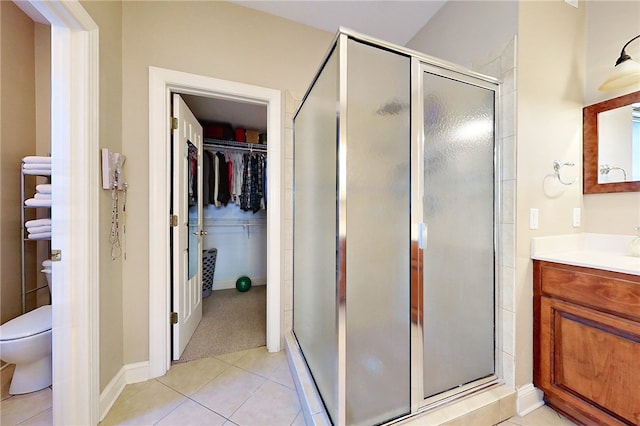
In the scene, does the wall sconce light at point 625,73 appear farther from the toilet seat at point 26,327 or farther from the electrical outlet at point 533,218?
the toilet seat at point 26,327

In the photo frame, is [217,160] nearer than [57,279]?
No

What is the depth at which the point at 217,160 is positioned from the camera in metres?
3.15

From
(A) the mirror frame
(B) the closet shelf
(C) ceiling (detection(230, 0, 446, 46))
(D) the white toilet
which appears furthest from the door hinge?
(A) the mirror frame

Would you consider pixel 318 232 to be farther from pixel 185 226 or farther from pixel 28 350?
pixel 28 350

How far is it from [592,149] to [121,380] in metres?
3.25

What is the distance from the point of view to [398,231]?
3.67 ft

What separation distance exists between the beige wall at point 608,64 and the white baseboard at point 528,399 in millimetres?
→ 1038

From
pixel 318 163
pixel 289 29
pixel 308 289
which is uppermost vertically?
pixel 289 29

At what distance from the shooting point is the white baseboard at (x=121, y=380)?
→ 1.32 meters

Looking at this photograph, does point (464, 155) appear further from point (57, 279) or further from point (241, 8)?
point (57, 279)

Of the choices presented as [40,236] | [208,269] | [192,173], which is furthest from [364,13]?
[208,269]

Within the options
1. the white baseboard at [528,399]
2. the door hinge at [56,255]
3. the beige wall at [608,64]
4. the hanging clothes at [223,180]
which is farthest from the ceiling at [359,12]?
the white baseboard at [528,399]

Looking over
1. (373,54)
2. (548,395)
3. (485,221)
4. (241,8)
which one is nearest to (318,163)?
(373,54)

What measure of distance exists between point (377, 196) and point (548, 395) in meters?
1.53
